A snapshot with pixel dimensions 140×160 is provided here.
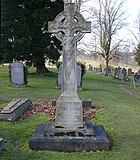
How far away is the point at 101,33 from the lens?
A: 174 feet

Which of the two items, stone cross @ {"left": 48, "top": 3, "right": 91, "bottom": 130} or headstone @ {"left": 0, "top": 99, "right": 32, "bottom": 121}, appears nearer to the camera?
stone cross @ {"left": 48, "top": 3, "right": 91, "bottom": 130}

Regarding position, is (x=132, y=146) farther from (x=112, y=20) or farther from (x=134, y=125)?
(x=112, y=20)

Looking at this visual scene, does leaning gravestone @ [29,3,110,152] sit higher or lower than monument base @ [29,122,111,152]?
higher

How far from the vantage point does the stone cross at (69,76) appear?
288 inches

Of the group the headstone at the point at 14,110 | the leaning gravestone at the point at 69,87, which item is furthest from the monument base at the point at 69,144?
the headstone at the point at 14,110

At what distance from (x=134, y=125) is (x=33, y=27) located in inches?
857

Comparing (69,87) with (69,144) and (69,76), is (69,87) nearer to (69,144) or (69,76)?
(69,76)

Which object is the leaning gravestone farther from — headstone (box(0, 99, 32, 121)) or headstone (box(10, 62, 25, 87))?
headstone (box(10, 62, 25, 87))

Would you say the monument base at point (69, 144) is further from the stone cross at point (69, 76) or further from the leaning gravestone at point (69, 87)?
the stone cross at point (69, 76)

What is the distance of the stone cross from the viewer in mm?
7309

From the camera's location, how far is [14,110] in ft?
32.9

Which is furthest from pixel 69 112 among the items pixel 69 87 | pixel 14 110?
pixel 14 110

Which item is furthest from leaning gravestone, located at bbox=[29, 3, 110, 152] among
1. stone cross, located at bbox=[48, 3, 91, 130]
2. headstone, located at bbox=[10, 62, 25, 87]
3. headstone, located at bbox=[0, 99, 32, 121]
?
headstone, located at bbox=[10, 62, 25, 87]

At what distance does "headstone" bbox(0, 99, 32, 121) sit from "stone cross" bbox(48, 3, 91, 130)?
280 cm
